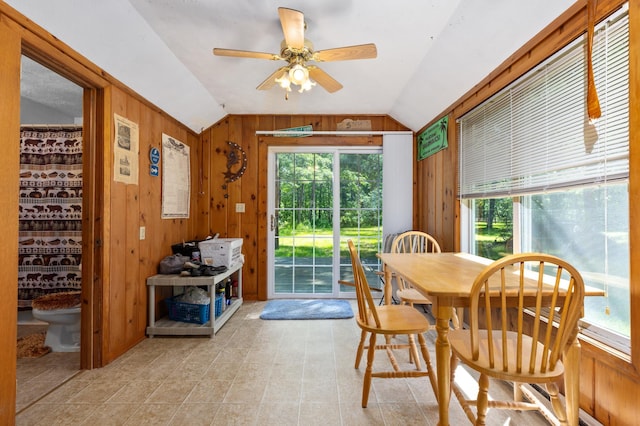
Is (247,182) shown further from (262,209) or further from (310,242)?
(310,242)

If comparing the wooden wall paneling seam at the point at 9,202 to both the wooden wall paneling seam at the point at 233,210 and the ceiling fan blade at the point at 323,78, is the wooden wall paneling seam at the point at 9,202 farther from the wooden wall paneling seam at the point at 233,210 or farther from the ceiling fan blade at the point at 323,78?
the wooden wall paneling seam at the point at 233,210

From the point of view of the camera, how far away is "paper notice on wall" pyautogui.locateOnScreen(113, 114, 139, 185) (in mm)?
2430

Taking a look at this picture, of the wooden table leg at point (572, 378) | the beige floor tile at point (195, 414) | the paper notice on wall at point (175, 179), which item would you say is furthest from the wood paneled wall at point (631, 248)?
the paper notice on wall at point (175, 179)

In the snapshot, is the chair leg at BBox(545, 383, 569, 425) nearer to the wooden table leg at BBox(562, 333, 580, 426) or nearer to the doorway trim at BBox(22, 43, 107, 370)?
the wooden table leg at BBox(562, 333, 580, 426)

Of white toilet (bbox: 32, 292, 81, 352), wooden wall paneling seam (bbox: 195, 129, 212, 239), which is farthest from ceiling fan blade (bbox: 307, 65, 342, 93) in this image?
white toilet (bbox: 32, 292, 81, 352)

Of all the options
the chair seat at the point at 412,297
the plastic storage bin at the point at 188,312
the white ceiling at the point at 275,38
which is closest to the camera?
the white ceiling at the point at 275,38

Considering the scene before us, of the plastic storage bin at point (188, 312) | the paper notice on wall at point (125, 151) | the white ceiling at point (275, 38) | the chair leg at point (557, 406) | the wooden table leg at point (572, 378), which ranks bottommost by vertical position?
the plastic storage bin at point (188, 312)

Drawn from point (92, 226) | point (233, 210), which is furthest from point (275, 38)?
point (233, 210)

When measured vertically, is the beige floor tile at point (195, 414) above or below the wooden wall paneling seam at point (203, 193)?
below

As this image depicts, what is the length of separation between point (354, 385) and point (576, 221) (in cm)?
161

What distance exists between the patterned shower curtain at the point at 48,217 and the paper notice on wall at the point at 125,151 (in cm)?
93

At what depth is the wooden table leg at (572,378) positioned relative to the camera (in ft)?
4.28

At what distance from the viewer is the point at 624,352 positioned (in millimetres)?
1406

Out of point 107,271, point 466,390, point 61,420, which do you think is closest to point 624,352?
point 466,390
